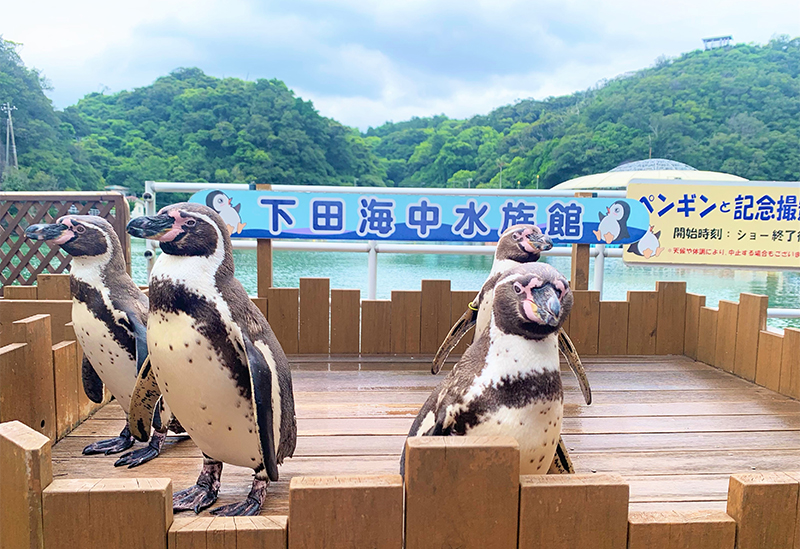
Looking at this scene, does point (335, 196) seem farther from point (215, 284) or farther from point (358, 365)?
point (215, 284)

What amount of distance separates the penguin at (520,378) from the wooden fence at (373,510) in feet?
0.79

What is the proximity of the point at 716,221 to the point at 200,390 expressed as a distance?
4141 mm

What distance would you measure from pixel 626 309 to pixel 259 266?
245 cm

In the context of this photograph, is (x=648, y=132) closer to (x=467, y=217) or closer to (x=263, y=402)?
(x=467, y=217)

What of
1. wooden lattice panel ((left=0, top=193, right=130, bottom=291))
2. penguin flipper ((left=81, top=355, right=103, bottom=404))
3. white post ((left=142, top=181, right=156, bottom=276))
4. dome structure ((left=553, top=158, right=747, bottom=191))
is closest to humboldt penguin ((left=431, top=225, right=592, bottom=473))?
penguin flipper ((left=81, top=355, right=103, bottom=404))

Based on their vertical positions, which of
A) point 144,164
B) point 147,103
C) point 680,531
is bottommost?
point 680,531

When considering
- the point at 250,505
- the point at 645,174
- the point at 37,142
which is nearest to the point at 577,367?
the point at 250,505

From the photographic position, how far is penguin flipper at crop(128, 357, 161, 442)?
1842mm

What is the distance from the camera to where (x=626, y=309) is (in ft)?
12.2

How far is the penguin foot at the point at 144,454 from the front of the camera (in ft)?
6.41

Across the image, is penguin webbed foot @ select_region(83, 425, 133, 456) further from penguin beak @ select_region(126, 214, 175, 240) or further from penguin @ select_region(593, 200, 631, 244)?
penguin @ select_region(593, 200, 631, 244)

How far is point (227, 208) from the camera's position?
3674mm

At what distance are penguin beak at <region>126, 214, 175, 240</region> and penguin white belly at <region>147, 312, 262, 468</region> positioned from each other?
0.23 metres

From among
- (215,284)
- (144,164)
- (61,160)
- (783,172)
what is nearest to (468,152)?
(783,172)
